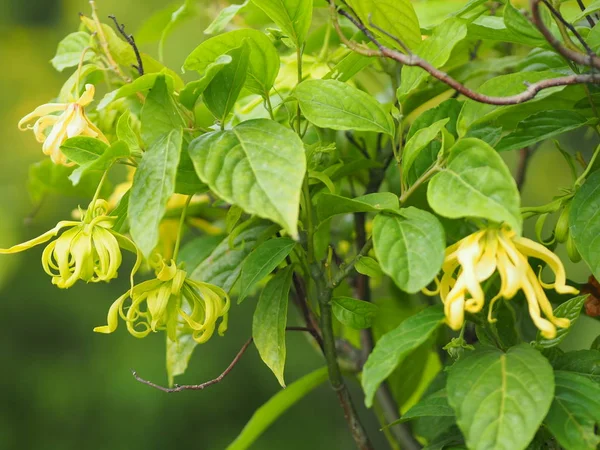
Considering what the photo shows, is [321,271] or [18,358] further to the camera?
[18,358]

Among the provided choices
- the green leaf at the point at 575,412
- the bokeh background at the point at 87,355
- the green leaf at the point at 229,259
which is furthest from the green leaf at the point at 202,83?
the bokeh background at the point at 87,355

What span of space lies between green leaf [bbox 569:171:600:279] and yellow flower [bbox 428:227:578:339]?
5 centimetres

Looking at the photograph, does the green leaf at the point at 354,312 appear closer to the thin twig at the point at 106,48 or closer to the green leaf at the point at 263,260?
the green leaf at the point at 263,260

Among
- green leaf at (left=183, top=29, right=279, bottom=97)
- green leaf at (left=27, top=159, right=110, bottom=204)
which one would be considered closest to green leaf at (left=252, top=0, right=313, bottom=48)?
green leaf at (left=183, top=29, right=279, bottom=97)

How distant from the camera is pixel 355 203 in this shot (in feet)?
1.06

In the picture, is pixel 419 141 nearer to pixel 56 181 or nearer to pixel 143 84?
pixel 143 84

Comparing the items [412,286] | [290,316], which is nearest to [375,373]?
[412,286]

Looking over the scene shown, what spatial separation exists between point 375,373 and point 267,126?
0.12m

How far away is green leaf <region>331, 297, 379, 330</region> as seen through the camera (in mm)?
367

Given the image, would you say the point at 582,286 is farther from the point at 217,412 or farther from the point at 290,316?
the point at 217,412

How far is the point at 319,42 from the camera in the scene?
0.55m

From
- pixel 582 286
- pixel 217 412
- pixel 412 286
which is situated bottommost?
pixel 217 412

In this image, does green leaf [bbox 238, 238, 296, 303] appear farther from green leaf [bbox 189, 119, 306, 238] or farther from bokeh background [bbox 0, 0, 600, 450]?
bokeh background [bbox 0, 0, 600, 450]

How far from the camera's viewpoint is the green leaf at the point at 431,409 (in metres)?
0.34
